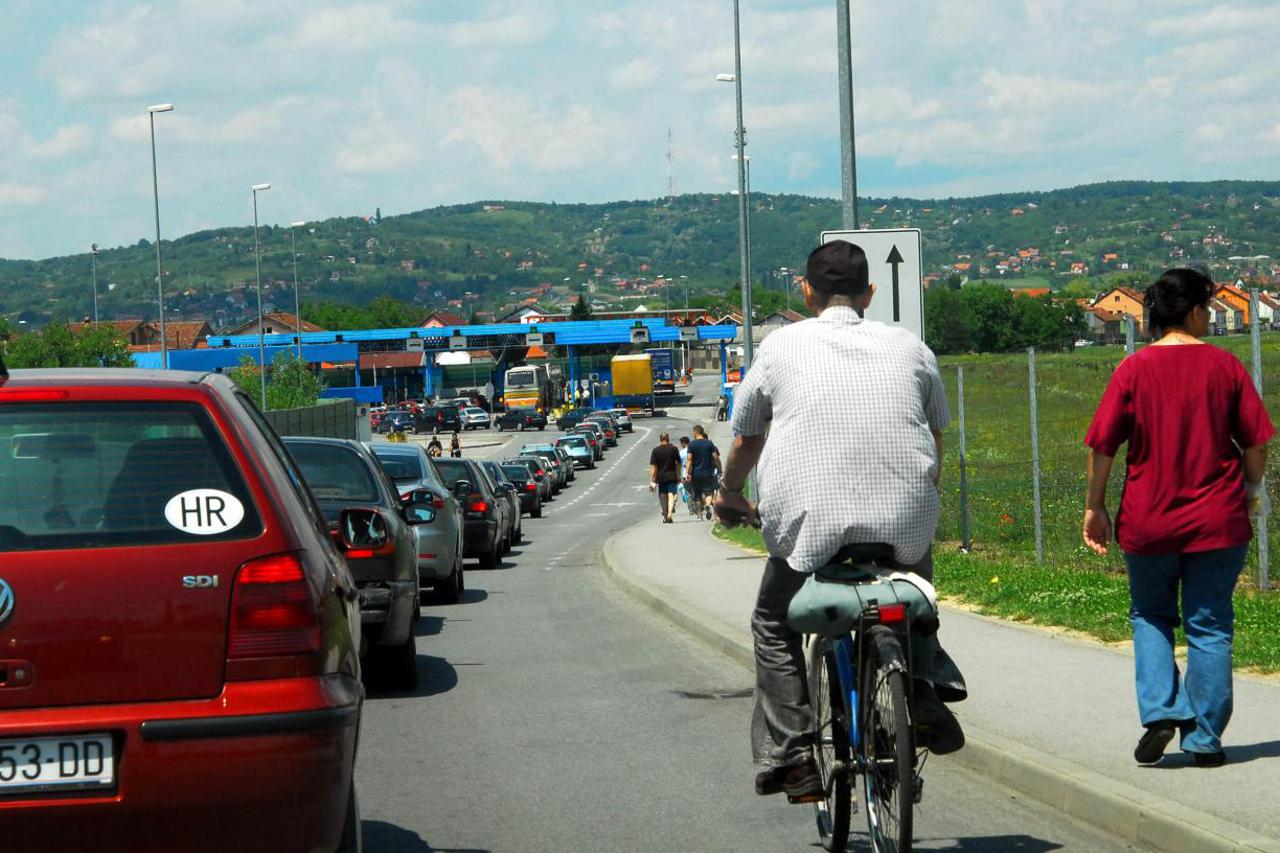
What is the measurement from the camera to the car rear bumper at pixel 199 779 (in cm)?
434

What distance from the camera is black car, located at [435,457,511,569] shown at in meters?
23.7

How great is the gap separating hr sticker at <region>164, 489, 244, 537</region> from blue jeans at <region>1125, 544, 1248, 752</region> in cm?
366

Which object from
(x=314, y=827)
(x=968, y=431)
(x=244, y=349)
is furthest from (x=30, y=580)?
(x=244, y=349)

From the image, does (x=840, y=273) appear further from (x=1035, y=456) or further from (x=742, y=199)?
(x=742, y=199)

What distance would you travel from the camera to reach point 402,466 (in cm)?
1745

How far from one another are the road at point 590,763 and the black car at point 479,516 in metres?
8.77

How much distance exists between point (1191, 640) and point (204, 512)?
392 centimetres

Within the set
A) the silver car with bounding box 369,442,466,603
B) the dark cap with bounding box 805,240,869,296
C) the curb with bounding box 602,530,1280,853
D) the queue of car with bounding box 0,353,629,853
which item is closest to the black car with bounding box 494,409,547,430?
the silver car with bounding box 369,442,466,603

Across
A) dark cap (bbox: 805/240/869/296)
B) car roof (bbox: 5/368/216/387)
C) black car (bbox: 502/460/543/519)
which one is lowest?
black car (bbox: 502/460/543/519)

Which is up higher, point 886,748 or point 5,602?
point 5,602

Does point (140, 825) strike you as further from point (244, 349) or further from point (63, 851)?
point (244, 349)

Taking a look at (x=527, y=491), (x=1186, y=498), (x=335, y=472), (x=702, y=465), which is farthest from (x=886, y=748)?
(x=527, y=491)

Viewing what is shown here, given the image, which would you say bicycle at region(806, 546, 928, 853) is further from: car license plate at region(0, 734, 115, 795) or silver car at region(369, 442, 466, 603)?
silver car at region(369, 442, 466, 603)

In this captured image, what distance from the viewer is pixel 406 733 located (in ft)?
29.4
